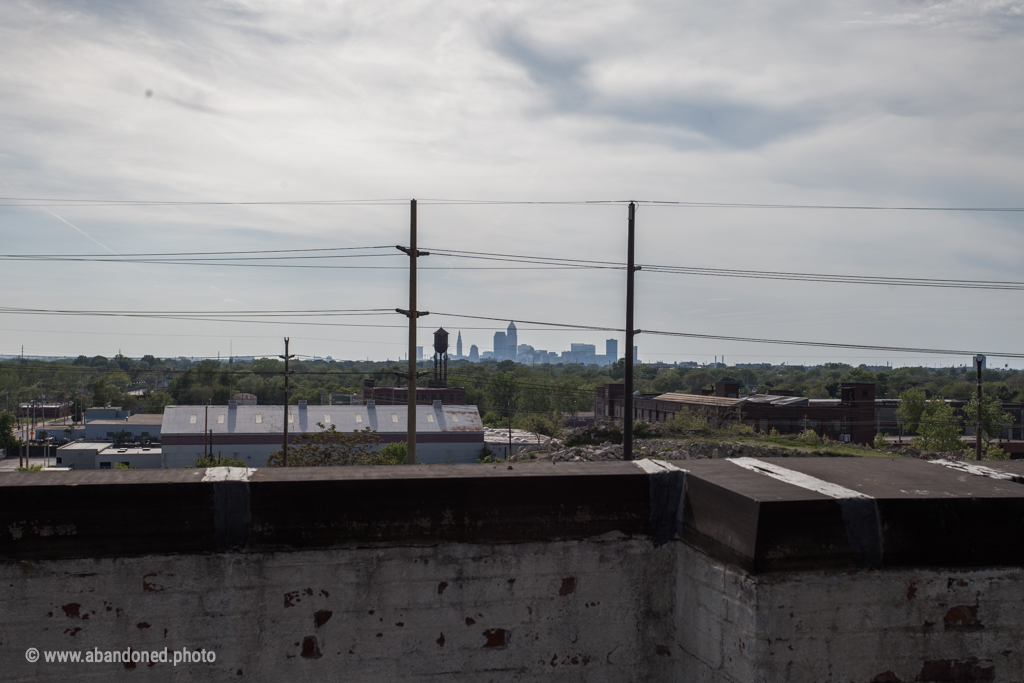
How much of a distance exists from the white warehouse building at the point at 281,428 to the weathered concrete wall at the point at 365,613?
34826 millimetres

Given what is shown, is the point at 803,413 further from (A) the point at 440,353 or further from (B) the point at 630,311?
(B) the point at 630,311

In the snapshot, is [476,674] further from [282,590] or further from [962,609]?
[962,609]

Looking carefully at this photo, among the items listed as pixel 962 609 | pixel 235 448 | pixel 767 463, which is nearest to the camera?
pixel 962 609

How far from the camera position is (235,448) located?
39.0 metres

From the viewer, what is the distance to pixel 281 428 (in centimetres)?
3991

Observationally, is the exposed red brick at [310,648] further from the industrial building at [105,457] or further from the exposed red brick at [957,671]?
the industrial building at [105,457]

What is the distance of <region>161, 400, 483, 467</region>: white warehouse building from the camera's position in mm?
38219

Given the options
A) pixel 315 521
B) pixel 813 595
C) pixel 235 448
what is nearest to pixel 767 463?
pixel 813 595

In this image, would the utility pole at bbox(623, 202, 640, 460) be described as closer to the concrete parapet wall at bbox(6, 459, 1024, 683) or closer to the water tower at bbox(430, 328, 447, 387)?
the concrete parapet wall at bbox(6, 459, 1024, 683)

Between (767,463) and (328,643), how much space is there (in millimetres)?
1868

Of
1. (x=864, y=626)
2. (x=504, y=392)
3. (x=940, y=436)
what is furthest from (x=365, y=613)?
(x=504, y=392)

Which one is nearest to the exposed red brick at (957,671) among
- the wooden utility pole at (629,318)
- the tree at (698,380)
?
the wooden utility pole at (629,318)

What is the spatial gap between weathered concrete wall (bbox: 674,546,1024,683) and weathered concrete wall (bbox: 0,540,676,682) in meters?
0.36

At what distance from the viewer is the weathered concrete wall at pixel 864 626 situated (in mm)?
2162
